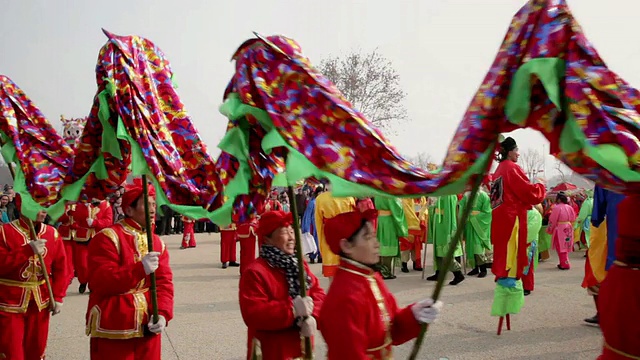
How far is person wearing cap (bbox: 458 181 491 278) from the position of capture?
33.2 feet

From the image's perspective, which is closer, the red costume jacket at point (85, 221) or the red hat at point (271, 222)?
the red hat at point (271, 222)

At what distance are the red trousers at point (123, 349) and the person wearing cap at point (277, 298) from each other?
76 centimetres

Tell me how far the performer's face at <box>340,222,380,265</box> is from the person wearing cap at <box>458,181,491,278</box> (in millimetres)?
7439

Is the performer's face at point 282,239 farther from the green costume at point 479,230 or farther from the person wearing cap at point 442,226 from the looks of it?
the green costume at point 479,230

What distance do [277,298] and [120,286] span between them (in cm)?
109

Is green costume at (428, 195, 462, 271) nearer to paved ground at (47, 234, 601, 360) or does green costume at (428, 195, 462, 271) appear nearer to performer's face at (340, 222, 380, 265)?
paved ground at (47, 234, 601, 360)

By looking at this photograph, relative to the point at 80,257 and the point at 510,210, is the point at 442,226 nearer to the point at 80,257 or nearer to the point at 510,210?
the point at 510,210

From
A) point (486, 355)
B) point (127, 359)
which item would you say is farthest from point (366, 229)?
point (486, 355)

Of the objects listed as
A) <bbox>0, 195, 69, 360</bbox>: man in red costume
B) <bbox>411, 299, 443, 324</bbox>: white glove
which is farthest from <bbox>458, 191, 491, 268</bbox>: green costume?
<bbox>411, 299, 443, 324</bbox>: white glove

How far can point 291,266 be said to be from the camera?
11.5ft

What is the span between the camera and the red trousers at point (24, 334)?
174 inches

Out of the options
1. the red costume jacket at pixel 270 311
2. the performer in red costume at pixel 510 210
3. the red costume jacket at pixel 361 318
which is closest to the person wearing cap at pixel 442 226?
the performer in red costume at pixel 510 210

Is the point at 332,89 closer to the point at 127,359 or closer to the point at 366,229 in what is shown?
the point at 366,229

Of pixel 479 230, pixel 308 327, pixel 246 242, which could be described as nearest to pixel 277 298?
pixel 308 327
